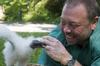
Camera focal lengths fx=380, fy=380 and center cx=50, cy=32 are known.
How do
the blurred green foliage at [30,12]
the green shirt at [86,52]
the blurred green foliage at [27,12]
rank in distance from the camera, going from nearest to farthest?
the green shirt at [86,52] < the blurred green foliage at [30,12] < the blurred green foliage at [27,12]

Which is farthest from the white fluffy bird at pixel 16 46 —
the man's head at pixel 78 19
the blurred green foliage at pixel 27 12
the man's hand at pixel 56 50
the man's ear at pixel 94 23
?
the blurred green foliage at pixel 27 12

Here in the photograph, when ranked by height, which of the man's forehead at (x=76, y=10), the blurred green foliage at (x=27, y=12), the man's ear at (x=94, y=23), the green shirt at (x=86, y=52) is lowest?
the blurred green foliage at (x=27, y=12)

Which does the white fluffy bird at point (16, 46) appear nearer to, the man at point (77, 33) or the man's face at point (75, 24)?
the man at point (77, 33)

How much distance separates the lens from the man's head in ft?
7.51

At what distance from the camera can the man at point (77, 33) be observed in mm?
2287

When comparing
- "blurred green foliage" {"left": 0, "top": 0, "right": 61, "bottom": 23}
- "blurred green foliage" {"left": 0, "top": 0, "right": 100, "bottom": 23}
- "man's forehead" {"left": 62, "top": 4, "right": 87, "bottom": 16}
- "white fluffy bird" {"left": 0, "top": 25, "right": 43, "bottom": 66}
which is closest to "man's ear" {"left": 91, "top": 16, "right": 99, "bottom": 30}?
"man's forehead" {"left": 62, "top": 4, "right": 87, "bottom": 16}

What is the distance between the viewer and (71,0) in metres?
2.37

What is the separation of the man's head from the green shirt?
0.06 m

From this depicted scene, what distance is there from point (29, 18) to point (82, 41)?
15470 millimetres

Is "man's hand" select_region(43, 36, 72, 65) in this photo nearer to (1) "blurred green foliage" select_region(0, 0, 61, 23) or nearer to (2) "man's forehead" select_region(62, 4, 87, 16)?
(2) "man's forehead" select_region(62, 4, 87, 16)

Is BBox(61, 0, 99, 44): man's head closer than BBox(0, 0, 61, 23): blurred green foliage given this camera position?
Yes

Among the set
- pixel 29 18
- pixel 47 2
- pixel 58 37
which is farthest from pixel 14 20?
pixel 58 37

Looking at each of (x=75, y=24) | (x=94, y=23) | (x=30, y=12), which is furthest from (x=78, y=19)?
(x=30, y=12)

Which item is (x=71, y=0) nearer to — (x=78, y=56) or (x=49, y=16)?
(x=78, y=56)
